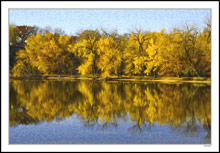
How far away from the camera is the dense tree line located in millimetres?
44375

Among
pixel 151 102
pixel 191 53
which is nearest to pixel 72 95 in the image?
pixel 151 102

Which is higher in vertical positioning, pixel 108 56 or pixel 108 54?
pixel 108 54

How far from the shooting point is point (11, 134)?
15.6 meters

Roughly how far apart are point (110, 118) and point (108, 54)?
33685 millimetres

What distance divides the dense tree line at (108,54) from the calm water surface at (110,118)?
1706 cm

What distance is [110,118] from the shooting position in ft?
63.1

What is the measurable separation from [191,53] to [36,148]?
3405cm

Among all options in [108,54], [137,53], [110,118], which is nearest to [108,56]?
[108,54]

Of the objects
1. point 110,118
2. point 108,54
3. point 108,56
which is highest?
point 108,54

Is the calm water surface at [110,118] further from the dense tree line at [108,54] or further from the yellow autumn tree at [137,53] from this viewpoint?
the yellow autumn tree at [137,53]

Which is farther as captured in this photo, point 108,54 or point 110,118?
point 108,54

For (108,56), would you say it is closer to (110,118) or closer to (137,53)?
(137,53)

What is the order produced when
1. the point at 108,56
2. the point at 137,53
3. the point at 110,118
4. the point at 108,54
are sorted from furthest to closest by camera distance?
the point at 108,54 → the point at 108,56 → the point at 137,53 → the point at 110,118

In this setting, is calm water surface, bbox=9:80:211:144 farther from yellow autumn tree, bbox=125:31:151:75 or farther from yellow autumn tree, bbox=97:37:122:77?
yellow autumn tree, bbox=97:37:122:77
